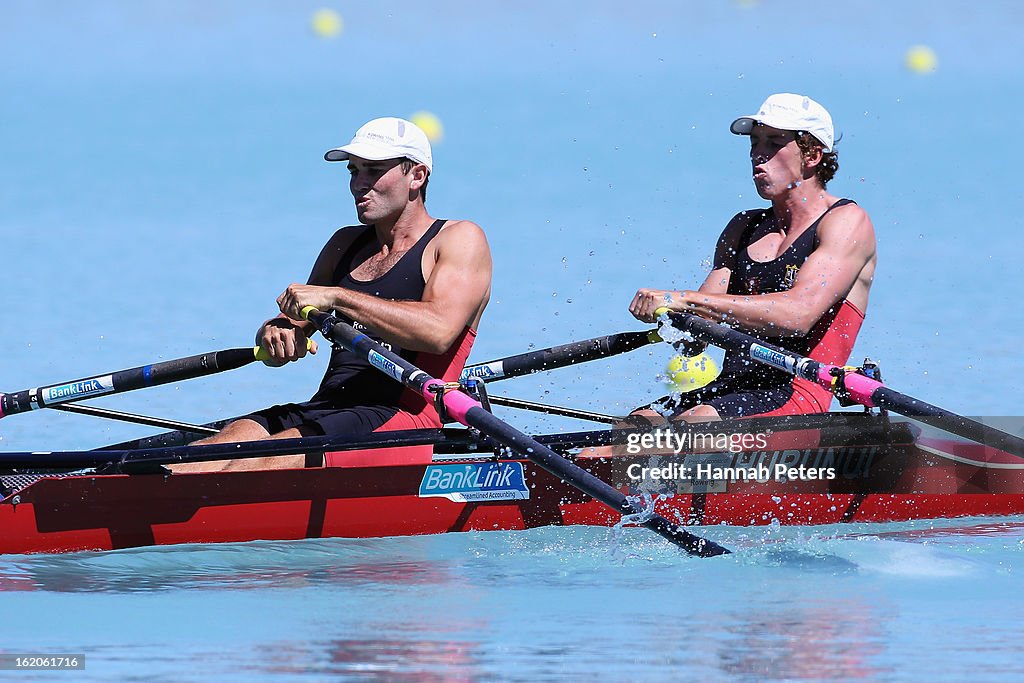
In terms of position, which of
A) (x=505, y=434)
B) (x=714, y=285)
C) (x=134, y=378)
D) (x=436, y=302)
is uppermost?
(x=714, y=285)

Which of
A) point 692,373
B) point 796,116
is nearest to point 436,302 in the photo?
point 796,116

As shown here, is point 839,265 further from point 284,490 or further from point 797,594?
point 284,490

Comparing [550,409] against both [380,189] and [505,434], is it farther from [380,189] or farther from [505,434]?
[505,434]

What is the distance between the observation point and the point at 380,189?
7.32 meters

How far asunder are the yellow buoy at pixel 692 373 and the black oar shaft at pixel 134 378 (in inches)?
126

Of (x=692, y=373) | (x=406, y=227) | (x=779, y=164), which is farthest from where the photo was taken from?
(x=692, y=373)

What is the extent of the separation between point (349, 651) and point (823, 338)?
3080 mm

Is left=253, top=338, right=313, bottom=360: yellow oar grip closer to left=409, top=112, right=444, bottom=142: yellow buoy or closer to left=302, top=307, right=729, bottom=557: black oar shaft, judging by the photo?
left=302, top=307, right=729, bottom=557: black oar shaft

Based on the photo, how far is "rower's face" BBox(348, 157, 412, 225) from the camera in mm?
7324

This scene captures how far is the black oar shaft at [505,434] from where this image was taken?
641 cm

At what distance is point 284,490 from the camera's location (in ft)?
22.2

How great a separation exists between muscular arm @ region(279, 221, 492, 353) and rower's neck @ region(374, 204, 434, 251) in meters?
0.15

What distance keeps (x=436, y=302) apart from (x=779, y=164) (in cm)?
168

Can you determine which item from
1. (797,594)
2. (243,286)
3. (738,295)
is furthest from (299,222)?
(797,594)
